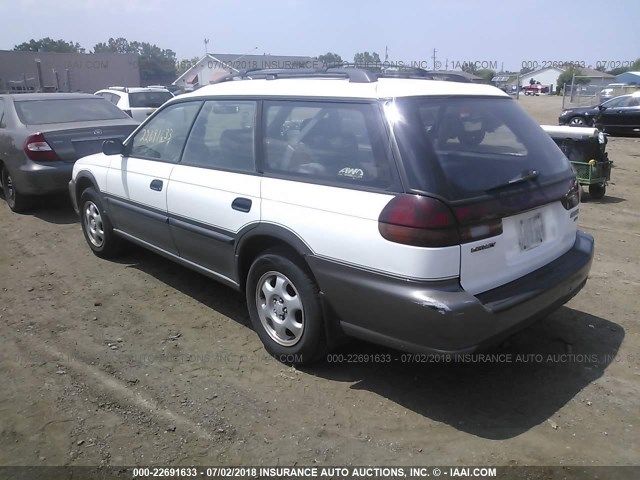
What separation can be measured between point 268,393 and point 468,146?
1963 millimetres

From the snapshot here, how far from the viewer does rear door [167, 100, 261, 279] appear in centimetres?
374

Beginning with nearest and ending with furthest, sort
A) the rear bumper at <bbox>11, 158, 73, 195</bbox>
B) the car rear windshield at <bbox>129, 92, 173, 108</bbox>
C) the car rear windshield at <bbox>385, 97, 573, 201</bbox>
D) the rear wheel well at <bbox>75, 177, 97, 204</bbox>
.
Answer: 1. the car rear windshield at <bbox>385, 97, 573, 201</bbox>
2. the rear wheel well at <bbox>75, 177, 97, 204</bbox>
3. the rear bumper at <bbox>11, 158, 73, 195</bbox>
4. the car rear windshield at <bbox>129, 92, 173, 108</bbox>

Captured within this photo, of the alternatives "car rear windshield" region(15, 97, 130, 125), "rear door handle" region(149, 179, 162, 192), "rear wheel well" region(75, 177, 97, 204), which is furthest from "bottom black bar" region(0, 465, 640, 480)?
"car rear windshield" region(15, 97, 130, 125)

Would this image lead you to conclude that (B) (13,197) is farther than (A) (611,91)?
No

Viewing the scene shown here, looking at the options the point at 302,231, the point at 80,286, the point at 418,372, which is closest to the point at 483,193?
the point at 302,231

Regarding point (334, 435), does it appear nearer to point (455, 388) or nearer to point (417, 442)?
point (417, 442)

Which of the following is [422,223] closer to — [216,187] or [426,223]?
[426,223]

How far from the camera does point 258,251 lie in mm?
3723

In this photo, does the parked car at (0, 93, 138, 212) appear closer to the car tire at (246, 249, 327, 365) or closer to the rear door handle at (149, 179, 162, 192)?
the rear door handle at (149, 179, 162, 192)

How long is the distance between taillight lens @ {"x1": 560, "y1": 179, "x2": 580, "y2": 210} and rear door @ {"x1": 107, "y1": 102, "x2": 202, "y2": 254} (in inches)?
112

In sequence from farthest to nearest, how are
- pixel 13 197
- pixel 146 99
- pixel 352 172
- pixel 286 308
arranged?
pixel 146 99 → pixel 13 197 → pixel 286 308 → pixel 352 172

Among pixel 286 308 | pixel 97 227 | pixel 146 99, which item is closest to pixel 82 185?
pixel 97 227

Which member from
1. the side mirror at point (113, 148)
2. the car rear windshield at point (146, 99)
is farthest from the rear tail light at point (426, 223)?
the car rear windshield at point (146, 99)

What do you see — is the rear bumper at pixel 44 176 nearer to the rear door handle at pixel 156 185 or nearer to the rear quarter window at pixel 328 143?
the rear door handle at pixel 156 185
